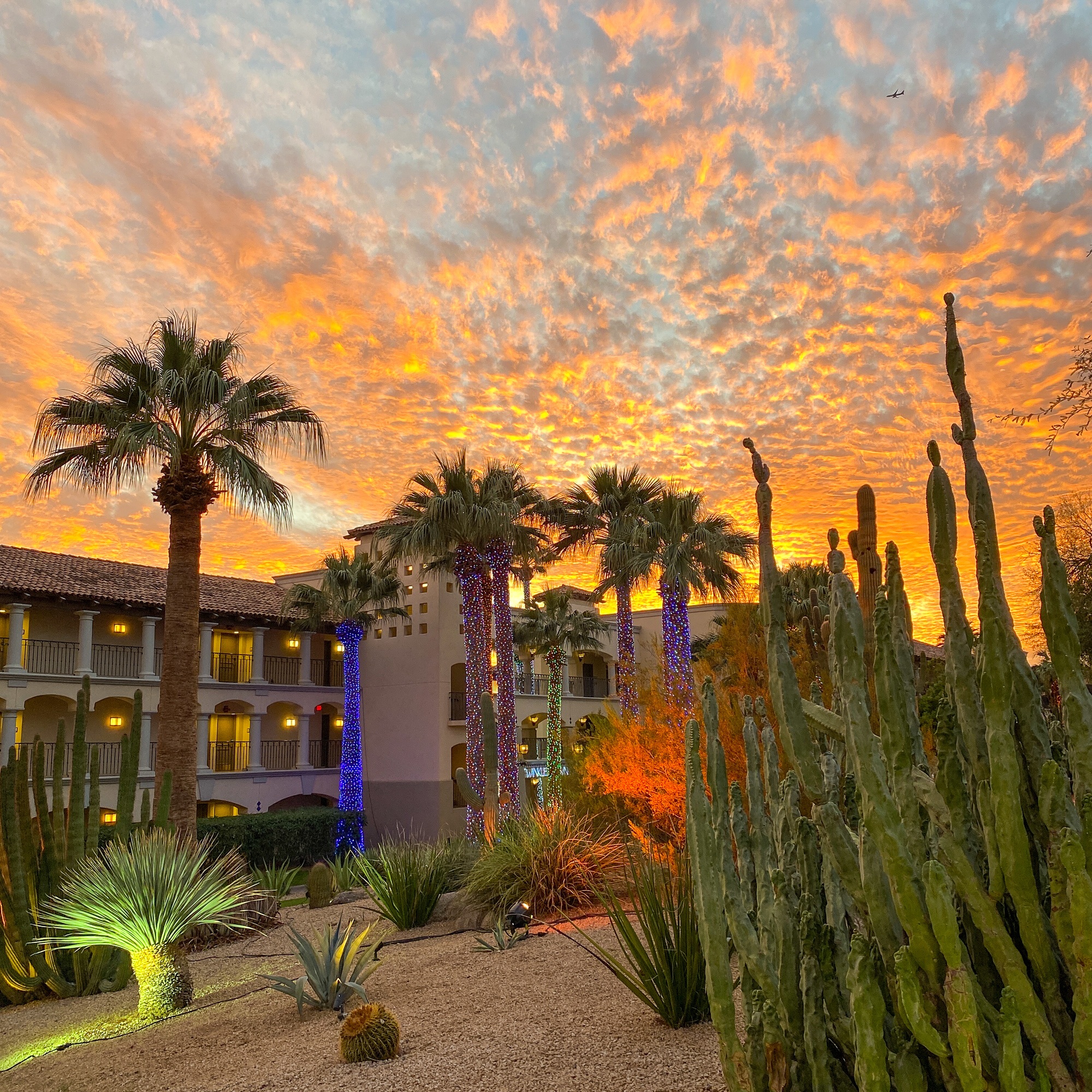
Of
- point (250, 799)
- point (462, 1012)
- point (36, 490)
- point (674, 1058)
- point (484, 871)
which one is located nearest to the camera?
point (674, 1058)

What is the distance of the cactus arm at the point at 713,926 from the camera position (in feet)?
9.50

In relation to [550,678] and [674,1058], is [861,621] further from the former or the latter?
[550,678]

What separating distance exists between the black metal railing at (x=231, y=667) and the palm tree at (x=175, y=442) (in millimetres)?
17054

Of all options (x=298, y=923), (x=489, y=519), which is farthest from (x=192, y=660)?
(x=489, y=519)

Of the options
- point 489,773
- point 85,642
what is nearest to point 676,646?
point 489,773

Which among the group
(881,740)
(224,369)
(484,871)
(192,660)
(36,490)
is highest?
(224,369)

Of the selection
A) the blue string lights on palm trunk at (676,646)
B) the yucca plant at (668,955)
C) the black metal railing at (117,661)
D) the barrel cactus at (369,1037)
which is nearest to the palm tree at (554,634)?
the blue string lights on palm trunk at (676,646)

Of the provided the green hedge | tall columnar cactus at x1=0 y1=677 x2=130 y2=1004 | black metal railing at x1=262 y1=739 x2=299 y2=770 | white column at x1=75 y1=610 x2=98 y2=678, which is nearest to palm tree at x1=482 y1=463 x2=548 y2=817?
the green hedge

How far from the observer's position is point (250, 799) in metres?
30.3

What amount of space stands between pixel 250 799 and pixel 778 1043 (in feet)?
101

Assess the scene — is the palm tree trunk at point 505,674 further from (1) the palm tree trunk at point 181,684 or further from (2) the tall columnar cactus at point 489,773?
(1) the palm tree trunk at point 181,684

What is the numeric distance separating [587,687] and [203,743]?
2028 centimetres

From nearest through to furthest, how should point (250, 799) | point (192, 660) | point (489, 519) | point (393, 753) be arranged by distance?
point (192, 660), point (489, 519), point (250, 799), point (393, 753)

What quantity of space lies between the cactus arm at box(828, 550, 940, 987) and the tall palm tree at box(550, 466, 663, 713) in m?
20.5
